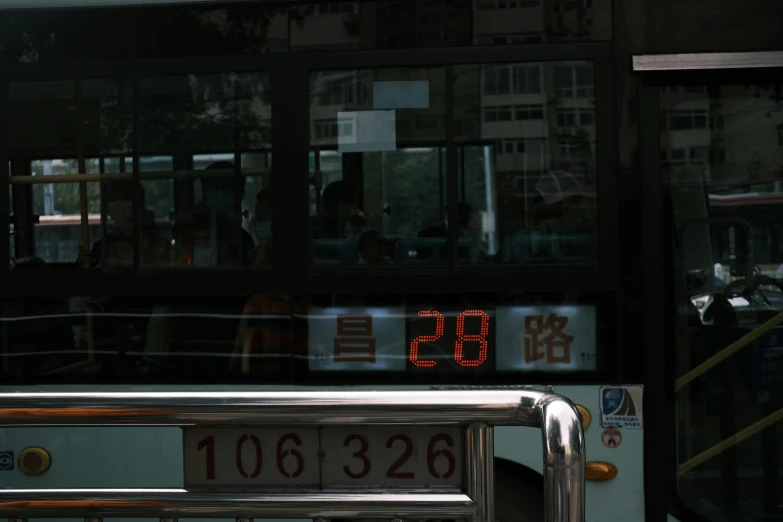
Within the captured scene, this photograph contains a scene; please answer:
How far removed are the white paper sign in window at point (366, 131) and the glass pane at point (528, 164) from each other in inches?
12.2

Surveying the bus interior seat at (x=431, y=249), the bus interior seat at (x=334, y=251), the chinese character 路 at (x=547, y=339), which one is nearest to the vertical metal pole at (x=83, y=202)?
the bus interior seat at (x=334, y=251)

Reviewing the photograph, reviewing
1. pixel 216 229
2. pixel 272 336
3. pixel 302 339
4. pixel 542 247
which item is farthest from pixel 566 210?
pixel 216 229

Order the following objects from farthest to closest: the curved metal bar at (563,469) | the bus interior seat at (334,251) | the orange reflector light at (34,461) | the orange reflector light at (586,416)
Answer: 1. the orange reflector light at (34,461)
2. the bus interior seat at (334,251)
3. the orange reflector light at (586,416)
4. the curved metal bar at (563,469)

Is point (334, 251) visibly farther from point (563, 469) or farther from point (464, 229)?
point (563, 469)

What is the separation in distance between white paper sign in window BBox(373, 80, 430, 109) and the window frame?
0.30 feet

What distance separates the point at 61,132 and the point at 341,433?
8.77ft

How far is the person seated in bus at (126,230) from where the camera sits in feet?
14.8

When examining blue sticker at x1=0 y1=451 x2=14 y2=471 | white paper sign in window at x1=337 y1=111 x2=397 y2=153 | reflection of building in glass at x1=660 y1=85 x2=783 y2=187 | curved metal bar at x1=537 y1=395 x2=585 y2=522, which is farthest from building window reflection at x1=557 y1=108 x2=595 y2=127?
blue sticker at x1=0 y1=451 x2=14 y2=471

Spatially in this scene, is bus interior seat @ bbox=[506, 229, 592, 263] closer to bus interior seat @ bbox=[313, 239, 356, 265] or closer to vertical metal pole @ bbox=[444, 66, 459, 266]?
vertical metal pole @ bbox=[444, 66, 459, 266]

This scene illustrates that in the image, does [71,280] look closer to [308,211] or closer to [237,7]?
[308,211]

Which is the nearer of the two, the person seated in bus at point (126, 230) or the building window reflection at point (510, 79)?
the building window reflection at point (510, 79)

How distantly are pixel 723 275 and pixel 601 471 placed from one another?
105cm

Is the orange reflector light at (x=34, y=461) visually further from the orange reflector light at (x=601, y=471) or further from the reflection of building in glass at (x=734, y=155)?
the reflection of building in glass at (x=734, y=155)

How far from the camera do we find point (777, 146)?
4414mm
